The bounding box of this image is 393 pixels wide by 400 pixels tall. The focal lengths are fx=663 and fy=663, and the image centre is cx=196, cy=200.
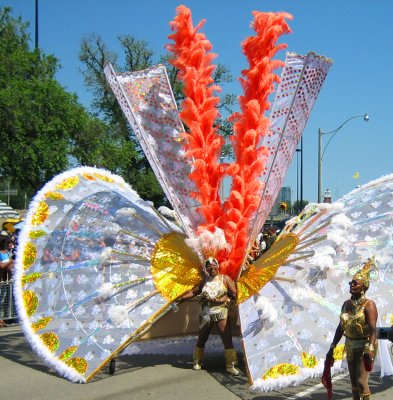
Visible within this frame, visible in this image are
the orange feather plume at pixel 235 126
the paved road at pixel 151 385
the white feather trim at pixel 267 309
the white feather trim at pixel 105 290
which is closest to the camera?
the paved road at pixel 151 385

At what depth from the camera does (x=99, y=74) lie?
3619cm

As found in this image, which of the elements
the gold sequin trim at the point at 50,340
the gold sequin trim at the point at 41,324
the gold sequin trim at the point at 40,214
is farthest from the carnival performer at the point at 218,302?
the gold sequin trim at the point at 40,214

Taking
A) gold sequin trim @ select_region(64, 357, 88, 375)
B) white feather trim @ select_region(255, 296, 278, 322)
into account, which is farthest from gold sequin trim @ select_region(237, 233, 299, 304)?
gold sequin trim @ select_region(64, 357, 88, 375)

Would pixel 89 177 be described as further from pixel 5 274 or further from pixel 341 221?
pixel 5 274

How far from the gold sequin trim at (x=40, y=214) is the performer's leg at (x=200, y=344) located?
2.43 meters

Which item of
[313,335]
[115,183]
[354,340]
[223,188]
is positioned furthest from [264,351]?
[115,183]

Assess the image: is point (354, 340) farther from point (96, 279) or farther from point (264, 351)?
point (96, 279)

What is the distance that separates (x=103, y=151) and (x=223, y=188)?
13.6 m

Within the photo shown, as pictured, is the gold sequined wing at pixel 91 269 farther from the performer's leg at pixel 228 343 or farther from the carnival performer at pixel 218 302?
the performer's leg at pixel 228 343

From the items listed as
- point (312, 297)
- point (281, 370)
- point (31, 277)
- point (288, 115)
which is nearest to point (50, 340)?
point (31, 277)

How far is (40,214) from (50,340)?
1.63 meters

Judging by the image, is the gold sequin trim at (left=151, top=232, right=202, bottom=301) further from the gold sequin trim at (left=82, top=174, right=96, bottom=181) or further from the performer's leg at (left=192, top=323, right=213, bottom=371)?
the gold sequin trim at (left=82, top=174, right=96, bottom=181)

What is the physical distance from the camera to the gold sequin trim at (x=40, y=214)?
328 inches

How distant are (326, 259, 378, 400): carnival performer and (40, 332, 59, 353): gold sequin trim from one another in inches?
134
